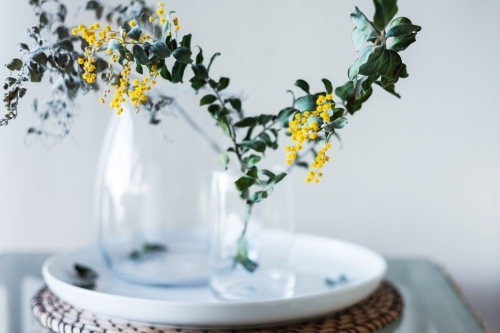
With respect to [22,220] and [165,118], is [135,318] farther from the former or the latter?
[22,220]

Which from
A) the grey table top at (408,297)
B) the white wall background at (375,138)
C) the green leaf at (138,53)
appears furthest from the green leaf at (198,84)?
the white wall background at (375,138)

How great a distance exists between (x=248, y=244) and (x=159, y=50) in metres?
0.27

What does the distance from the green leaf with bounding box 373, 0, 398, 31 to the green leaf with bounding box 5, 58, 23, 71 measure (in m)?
0.34

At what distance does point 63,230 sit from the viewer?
1.27m

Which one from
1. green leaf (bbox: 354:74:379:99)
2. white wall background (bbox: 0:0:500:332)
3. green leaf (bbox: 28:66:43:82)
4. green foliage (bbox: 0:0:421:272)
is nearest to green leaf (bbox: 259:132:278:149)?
green foliage (bbox: 0:0:421:272)

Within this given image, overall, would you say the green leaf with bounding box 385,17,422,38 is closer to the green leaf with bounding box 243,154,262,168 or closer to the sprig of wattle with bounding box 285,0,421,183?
the sprig of wattle with bounding box 285,0,421,183

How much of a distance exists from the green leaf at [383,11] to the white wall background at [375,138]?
710 millimetres

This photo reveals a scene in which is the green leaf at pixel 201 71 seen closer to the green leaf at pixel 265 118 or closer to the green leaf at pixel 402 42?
the green leaf at pixel 265 118

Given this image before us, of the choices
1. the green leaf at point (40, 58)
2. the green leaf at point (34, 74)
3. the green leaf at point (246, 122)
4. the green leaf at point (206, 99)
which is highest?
the green leaf at point (40, 58)

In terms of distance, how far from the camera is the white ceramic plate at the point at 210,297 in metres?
0.60

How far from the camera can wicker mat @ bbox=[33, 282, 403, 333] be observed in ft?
2.03

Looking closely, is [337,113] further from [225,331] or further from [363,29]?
[225,331]

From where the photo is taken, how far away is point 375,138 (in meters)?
1.19

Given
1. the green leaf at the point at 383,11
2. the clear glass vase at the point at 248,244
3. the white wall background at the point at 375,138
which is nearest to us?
the green leaf at the point at 383,11
